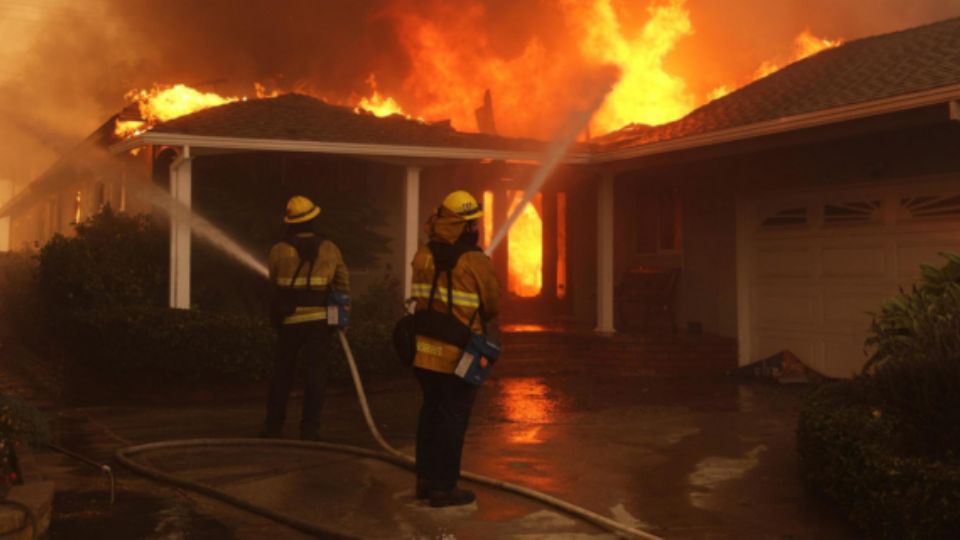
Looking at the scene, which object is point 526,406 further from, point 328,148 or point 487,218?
point 487,218

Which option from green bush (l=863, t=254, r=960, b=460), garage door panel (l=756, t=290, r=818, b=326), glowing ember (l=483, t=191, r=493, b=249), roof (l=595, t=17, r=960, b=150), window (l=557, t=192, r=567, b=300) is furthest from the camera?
window (l=557, t=192, r=567, b=300)

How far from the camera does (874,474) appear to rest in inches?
227

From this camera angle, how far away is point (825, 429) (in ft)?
21.1

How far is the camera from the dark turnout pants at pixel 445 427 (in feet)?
20.6

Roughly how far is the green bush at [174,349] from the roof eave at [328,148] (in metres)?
2.26

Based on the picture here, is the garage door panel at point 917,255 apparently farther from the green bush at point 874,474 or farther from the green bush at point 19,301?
the green bush at point 19,301

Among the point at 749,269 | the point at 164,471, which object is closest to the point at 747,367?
the point at 749,269

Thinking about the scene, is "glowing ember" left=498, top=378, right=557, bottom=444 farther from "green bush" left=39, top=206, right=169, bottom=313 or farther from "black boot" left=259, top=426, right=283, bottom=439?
"green bush" left=39, top=206, right=169, bottom=313

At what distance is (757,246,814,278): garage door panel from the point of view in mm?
13602

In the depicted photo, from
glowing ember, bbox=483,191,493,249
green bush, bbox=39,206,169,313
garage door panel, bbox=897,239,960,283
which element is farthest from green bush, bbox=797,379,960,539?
glowing ember, bbox=483,191,493,249

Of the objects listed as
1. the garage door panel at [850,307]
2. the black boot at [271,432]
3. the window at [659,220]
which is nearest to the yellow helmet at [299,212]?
the black boot at [271,432]

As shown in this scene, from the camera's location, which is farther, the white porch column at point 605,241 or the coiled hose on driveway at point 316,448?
the white porch column at point 605,241

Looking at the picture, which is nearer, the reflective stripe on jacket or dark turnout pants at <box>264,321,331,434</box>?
the reflective stripe on jacket

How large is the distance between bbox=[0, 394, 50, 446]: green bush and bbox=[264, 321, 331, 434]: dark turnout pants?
6.16 ft
